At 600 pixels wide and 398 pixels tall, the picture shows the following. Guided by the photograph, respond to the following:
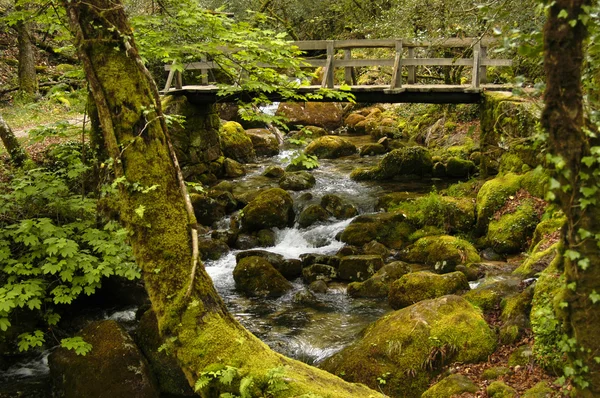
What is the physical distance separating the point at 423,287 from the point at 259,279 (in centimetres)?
327

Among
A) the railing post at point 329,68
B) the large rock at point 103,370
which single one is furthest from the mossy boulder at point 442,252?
the large rock at point 103,370

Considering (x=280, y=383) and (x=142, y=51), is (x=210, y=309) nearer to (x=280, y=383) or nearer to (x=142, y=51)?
(x=280, y=383)

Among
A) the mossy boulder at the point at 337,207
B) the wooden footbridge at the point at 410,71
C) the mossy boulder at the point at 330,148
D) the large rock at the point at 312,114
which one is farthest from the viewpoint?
the large rock at the point at 312,114

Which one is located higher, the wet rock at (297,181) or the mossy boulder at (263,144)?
the mossy boulder at (263,144)

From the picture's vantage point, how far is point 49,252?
5793mm

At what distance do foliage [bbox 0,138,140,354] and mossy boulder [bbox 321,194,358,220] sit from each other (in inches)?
263

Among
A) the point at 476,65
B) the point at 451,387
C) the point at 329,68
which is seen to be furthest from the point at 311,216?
the point at 451,387

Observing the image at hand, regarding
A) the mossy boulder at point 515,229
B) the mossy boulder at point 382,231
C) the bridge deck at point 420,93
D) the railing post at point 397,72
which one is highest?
the railing post at point 397,72

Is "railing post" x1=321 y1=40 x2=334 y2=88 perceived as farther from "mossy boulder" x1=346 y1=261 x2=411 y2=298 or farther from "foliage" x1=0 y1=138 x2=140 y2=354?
"foliage" x1=0 y1=138 x2=140 y2=354

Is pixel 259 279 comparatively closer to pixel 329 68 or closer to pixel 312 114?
pixel 329 68

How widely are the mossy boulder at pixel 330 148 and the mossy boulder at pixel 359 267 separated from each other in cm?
834

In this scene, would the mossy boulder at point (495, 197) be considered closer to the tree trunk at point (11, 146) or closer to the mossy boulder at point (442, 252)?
the mossy boulder at point (442, 252)

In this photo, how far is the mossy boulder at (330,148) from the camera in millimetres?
17891

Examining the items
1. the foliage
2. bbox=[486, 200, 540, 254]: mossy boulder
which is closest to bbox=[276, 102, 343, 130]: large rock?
bbox=[486, 200, 540, 254]: mossy boulder
